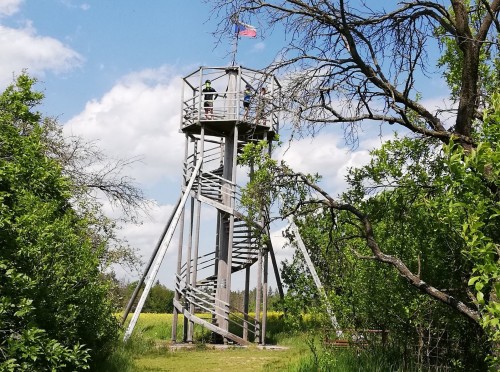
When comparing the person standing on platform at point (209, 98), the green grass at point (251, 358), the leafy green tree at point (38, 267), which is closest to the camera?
the leafy green tree at point (38, 267)

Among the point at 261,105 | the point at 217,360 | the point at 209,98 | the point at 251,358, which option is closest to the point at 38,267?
the point at 261,105

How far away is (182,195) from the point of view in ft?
59.7

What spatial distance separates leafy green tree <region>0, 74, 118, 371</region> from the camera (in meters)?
5.24

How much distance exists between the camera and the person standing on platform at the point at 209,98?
17.5 meters

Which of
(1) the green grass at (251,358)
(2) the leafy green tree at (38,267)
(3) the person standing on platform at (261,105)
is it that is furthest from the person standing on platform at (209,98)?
(3) the person standing on platform at (261,105)

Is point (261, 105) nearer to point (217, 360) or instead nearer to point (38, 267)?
point (38, 267)

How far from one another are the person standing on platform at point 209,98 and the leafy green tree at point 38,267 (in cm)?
768

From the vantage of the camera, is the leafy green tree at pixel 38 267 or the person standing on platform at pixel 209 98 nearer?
the leafy green tree at pixel 38 267

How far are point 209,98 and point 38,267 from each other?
11609mm

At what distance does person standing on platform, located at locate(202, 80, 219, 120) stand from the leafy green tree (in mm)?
7677

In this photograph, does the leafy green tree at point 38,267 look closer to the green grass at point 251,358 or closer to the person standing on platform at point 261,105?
the green grass at point 251,358

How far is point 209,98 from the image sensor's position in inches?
707

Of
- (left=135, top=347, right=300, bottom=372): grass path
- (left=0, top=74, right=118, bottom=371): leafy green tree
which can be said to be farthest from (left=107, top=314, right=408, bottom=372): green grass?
(left=0, top=74, right=118, bottom=371): leafy green tree

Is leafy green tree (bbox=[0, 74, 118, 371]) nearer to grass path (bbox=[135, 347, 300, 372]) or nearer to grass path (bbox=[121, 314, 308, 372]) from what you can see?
grass path (bbox=[135, 347, 300, 372])
